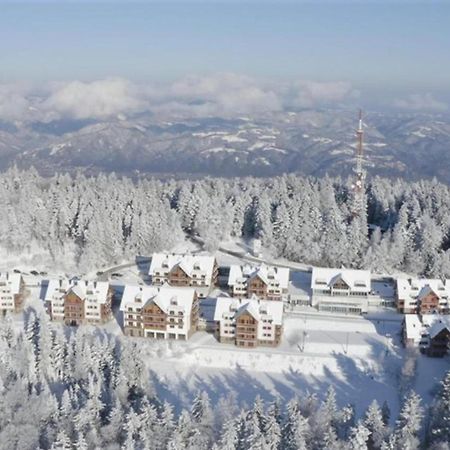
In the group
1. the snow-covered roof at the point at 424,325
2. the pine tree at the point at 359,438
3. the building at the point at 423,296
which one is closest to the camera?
the pine tree at the point at 359,438

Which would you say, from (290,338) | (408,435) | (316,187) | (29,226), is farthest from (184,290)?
(316,187)

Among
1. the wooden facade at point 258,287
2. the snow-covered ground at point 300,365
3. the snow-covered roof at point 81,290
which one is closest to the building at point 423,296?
the snow-covered ground at point 300,365

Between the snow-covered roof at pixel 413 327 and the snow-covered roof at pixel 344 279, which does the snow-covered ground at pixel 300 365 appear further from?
the snow-covered roof at pixel 344 279

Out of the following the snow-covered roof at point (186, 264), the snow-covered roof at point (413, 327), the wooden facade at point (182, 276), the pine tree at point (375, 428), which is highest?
the snow-covered roof at point (186, 264)

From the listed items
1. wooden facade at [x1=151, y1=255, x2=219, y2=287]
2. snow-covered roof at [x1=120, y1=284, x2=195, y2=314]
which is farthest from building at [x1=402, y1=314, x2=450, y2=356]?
wooden facade at [x1=151, y1=255, x2=219, y2=287]

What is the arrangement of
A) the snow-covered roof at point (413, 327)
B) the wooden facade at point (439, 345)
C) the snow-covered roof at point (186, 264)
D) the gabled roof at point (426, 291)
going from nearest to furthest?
the wooden facade at point (439, 345), the snow-covered roof at point (413, 327), the gabled roof at point (426, 291), the snow-covered roof at point (186, 264)

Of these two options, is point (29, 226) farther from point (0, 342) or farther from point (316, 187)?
point (316, 187)

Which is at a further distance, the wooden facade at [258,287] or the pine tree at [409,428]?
the wooden facade at [258,287]

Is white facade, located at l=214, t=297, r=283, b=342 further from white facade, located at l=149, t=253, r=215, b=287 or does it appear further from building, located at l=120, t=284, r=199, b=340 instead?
white facade, located at l=149, t=253, r=215, b=287
